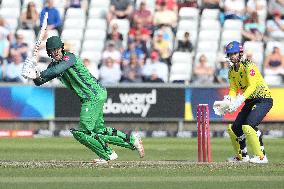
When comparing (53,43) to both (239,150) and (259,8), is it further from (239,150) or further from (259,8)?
(259,8)

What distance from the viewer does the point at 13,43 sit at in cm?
2070

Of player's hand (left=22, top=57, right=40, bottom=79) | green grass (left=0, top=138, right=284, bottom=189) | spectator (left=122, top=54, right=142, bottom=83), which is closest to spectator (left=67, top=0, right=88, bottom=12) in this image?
spectator (left=122, top=54, right=142, bottom=83)

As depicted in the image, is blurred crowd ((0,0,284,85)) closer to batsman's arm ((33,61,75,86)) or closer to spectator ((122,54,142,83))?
spectator ((122,54,142,83))

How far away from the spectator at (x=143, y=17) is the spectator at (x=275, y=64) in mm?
2485

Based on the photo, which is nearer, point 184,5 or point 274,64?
point 274,64

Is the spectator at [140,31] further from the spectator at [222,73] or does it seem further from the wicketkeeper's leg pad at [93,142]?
the wicketkeeper's leg pad at [93,142]

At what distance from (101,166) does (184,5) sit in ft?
31.4

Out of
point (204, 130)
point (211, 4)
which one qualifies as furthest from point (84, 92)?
point (211, 4)

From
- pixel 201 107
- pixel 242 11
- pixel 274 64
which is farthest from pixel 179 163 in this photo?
pixel 242 11

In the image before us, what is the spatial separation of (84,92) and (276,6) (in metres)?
9.17

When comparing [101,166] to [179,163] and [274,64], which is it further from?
[274,64]

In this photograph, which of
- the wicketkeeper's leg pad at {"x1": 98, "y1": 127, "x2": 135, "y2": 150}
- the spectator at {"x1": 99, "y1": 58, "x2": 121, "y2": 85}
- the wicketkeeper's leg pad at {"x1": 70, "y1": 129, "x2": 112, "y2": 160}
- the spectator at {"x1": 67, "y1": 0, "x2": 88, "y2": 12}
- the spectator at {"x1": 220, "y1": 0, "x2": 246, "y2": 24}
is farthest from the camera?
the spectator at {"x1": 67, "y1": 0, "x2": 88, "y2": 12}

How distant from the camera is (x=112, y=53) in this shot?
67.0 feet

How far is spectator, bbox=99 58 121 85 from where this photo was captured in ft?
65.8
